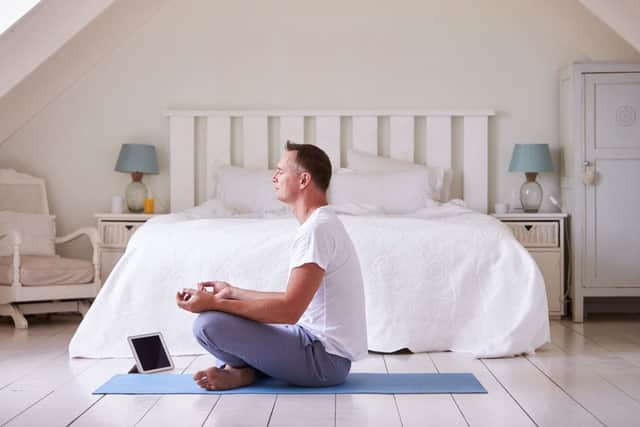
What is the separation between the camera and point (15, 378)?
3318 millimetres

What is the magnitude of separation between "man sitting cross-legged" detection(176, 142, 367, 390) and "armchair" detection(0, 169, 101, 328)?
214 centimetres

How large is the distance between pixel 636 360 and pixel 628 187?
168 centimetres

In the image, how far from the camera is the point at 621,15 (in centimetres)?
474

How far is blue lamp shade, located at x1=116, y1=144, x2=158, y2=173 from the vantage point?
17.6 feet

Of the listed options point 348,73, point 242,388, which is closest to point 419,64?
point 348,73

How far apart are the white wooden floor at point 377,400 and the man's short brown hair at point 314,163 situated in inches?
28.3

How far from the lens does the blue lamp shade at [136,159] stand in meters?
5.38

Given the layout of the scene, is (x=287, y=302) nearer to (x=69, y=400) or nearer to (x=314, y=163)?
(x=314, y=163)

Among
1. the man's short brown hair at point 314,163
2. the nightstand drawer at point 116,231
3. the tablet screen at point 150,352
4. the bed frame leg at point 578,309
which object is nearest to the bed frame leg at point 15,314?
the nightstand drawer at point 116,231

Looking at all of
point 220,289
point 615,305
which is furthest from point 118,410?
point 615,305

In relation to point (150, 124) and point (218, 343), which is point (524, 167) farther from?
point (218, 343)

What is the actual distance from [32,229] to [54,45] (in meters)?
1.21

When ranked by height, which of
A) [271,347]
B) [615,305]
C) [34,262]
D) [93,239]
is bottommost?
[615,305]

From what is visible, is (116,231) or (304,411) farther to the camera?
(116,231)
